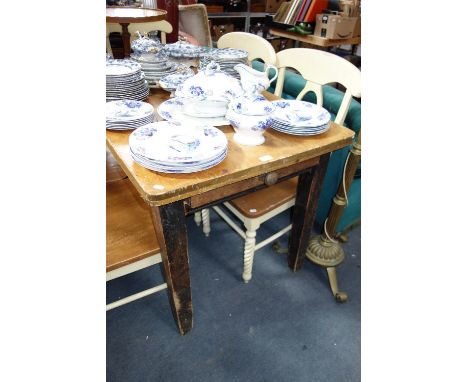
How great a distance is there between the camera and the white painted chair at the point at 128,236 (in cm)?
96

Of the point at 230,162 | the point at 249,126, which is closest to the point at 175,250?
the point at 230,162

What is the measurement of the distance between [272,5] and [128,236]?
13.7 feet

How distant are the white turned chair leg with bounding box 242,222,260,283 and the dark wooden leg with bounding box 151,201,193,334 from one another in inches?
13.0

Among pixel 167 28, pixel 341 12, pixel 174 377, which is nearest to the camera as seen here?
pixel 174 377

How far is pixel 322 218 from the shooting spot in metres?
1.68

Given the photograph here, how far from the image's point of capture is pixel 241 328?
130 cm

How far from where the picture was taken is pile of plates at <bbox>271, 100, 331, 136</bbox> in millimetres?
975

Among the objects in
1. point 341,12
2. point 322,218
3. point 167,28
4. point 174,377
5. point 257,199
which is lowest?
point 174,377

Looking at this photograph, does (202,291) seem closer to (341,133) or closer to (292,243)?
(292,243)

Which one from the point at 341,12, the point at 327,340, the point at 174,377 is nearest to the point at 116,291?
the point at 174,377

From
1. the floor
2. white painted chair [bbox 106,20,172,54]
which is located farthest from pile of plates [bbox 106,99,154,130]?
white painted chair [bbox 106,20,172,54]

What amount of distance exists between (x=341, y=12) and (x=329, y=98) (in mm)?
2732

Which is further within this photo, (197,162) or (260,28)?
(260,28)
